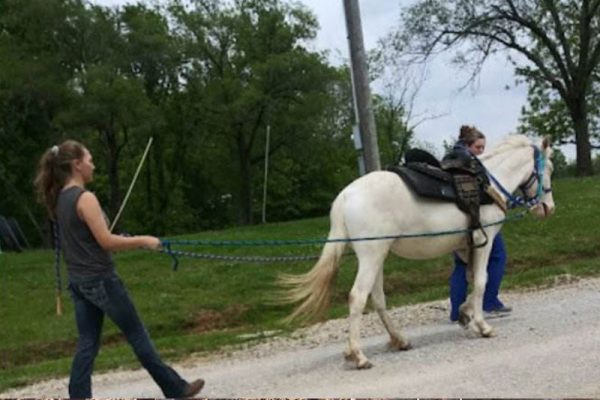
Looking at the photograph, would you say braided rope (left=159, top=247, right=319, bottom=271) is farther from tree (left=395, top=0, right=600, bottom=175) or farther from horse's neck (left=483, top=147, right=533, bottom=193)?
tree (left=395, top=0, right=600, bottom=175)

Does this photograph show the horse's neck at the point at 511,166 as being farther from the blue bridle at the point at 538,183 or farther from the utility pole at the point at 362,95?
the utility pole at the point at 362,95

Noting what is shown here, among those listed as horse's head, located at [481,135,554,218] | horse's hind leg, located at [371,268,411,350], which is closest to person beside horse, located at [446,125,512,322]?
horse's head, located at [481,135,554,218]

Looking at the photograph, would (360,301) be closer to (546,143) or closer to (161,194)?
(546,143)

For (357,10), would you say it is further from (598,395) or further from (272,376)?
(598,395)

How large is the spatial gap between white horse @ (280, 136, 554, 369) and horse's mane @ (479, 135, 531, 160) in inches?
30.9

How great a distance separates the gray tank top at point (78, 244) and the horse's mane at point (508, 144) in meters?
4.79

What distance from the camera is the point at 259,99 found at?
37.8m

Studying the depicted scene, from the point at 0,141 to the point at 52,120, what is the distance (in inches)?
179

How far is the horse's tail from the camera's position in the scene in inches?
290

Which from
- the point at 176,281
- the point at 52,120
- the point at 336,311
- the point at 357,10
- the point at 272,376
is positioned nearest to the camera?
the point at 272,376

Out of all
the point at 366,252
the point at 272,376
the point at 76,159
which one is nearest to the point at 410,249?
the point at 366,252

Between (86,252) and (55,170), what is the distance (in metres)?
0.64

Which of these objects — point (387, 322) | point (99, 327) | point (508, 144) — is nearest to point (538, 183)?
point (508, 144)

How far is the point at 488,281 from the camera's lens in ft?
31.0
